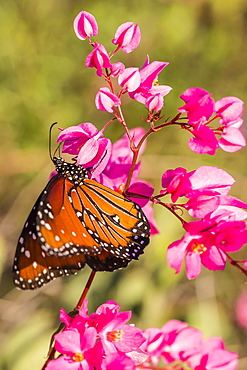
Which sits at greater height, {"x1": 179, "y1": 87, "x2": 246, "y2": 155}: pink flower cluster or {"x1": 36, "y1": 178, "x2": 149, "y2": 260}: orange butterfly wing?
{"x1": 179, "y1": 87, "x2": 246, "y2": 155}: pink flower cluster

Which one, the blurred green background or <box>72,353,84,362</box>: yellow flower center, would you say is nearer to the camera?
<box>72,353,84,362</box>: yellow flower center

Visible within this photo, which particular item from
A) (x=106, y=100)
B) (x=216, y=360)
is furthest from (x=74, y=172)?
(x=216, y=360)

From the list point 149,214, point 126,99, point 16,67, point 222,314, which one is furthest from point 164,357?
point 16,67

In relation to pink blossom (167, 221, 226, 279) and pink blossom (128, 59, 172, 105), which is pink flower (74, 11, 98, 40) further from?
pink blossom (167, 221, 226, 279)

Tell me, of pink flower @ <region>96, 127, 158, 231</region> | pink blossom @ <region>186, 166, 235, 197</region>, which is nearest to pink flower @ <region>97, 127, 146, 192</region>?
pink flower @ <region>96, 127, 158, 231</region>

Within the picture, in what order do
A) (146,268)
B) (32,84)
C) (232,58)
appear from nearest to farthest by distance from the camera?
(146,268)
(32,84)
(232,58)

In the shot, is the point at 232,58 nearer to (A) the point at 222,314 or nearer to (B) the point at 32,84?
(B) the point at 32,84
